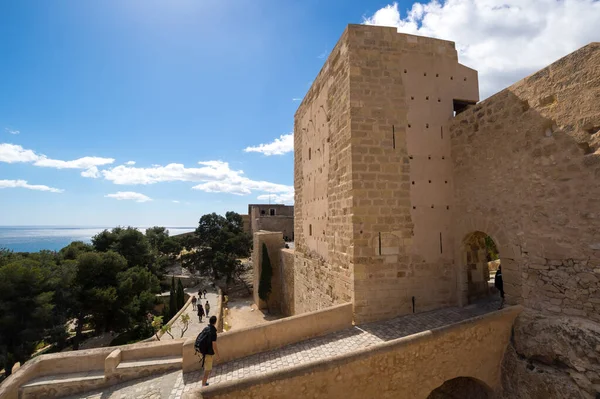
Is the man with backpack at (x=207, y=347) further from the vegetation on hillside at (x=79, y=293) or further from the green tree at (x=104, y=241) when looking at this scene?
the green tree at (x=104, y=241)

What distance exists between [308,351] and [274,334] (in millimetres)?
728

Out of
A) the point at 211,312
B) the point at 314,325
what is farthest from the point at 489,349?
the point at 211,312

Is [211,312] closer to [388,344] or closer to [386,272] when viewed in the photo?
[386,272]

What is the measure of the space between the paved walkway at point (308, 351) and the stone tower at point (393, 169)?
0.36 meters

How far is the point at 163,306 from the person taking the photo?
25625 millimetres

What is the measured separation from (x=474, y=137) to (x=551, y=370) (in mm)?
4472

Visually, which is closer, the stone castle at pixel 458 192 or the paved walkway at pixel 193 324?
the stone castle at pixel 458 192

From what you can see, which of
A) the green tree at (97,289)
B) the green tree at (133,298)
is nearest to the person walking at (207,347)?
the green tree at (97,289)

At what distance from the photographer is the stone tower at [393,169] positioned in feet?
22.0

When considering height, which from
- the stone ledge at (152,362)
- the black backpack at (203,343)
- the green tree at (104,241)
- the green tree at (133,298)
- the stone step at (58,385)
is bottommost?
the green tree at (133,298)

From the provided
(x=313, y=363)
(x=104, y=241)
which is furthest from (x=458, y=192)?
(x=104, y=241)

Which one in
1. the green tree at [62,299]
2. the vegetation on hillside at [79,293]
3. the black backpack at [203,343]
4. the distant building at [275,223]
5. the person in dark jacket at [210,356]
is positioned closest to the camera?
the person in dark jacket at [210,356]

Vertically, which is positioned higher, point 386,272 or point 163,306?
point 386,272

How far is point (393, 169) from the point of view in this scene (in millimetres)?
6938
